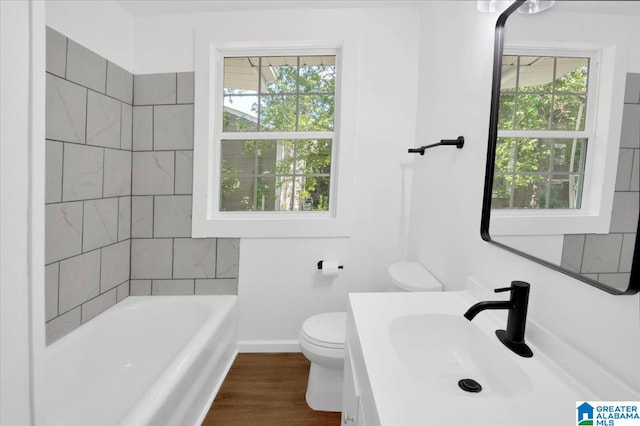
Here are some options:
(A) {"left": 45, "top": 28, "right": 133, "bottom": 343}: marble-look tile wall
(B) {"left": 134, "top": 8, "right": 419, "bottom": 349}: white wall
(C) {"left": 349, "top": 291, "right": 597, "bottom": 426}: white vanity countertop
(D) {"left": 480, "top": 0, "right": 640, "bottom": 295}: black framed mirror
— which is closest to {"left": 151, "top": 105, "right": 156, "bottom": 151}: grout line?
(A) {"left": 45, "top": 28, "right": 133, "bottom": 343}: marble-look tile wall

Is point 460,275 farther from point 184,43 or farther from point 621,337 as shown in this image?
point 184,43

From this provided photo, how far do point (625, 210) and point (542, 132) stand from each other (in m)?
0.35

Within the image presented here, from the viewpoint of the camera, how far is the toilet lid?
5.41ft

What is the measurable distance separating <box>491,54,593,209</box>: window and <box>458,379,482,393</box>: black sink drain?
537mm

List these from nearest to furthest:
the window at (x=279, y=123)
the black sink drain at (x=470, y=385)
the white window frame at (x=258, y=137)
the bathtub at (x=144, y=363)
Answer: the black sink drain at (x=470, y=385) < the bathtub at (x=144, y=363) < the white window frame at (x=258, y=137) < the window at (x=279, y=123)

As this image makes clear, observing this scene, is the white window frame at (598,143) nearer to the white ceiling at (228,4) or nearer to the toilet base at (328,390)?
the toilet base at (328,390)

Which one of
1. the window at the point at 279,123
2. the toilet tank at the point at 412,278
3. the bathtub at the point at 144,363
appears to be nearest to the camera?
the bathtub at the point at 144,363

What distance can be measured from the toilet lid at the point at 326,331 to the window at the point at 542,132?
101cm

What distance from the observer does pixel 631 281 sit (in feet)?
2.16

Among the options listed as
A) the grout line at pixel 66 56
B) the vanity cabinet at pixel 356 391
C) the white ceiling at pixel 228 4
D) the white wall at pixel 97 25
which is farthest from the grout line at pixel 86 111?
the vanity cabinet at pixel 356 391

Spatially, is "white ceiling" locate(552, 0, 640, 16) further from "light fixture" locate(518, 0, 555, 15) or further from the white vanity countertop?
the white vanity countertop

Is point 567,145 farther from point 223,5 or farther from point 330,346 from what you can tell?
point 223,5

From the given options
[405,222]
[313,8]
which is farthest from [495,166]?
[313,8]

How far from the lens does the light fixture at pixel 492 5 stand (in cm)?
112
